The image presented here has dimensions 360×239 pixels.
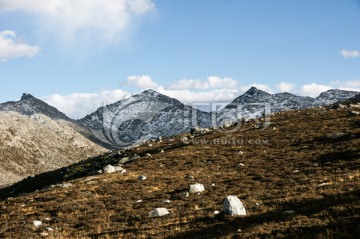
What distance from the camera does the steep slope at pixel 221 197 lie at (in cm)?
1647

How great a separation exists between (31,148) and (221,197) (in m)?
149

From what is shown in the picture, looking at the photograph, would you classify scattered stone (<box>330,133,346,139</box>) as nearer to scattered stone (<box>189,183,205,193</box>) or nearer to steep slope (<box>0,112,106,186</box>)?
scattered stone (<box>189,183,205,193</box>)

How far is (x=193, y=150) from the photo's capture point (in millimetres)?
49094

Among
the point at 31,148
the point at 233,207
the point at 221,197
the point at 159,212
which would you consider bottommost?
the point at 31,148

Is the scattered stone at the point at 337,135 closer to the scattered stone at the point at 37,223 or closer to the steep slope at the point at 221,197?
the steep slope at the point at 221,197

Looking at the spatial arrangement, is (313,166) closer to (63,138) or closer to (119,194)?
(119,194)

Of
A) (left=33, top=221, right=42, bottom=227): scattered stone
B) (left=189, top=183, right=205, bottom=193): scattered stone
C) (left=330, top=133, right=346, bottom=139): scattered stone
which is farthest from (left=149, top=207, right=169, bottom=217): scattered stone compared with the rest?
(left=330, top=133, right=346, bottom=139): scattered stone

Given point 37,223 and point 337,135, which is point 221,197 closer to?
point 37,223

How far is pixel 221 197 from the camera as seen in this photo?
23953 millimetres

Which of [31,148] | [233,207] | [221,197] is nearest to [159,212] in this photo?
[233,207]

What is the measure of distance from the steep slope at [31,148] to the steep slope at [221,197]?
101 m

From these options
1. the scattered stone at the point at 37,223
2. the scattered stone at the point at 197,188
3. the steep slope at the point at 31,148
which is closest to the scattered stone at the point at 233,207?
the scattered stone at the point at 197,188

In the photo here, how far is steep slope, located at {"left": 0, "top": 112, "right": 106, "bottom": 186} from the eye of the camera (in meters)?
134

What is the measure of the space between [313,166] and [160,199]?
44.6 feet
